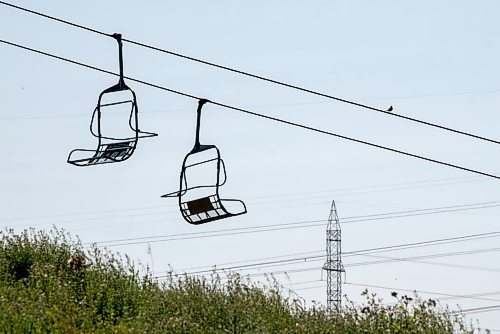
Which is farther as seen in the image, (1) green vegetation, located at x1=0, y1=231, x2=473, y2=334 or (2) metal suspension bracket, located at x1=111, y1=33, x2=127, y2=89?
(1) green vegetation, located at x1=0, y1=231, x2=473, y2=334

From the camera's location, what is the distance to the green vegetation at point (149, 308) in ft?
37.4

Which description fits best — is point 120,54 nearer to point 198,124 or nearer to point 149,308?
point 198,124

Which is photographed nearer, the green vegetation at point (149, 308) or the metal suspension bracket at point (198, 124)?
the metal suspension bracket at point (198, 124)

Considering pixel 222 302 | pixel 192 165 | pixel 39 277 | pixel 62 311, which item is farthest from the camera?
pixel 39 277

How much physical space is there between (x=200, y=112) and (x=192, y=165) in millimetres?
406

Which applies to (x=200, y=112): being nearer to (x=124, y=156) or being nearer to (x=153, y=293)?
(x=124, y=156)

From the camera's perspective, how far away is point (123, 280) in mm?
13711

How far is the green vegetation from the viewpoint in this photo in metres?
11.4

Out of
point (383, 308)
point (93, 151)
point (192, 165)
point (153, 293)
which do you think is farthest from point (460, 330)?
point (93, 151)

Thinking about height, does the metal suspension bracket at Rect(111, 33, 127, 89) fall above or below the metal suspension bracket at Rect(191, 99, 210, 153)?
above

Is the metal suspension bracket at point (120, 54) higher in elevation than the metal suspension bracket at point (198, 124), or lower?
higher

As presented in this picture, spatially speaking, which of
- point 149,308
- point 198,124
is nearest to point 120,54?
point 198,124

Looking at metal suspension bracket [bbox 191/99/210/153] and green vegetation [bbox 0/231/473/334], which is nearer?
metal suspension bracket [bbox 191/99/210/153]

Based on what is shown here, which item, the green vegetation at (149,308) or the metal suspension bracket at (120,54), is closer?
the metal suspension bracket at (120,54)
